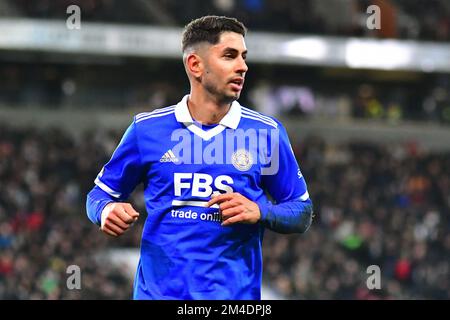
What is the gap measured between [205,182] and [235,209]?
312 mm

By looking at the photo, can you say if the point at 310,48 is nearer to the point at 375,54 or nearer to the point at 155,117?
the point at 375,54

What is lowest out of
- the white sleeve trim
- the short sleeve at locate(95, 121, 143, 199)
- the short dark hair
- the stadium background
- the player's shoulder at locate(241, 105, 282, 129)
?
the white sleeve trim

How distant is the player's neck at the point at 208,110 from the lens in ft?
15.8

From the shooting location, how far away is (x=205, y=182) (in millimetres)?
4633

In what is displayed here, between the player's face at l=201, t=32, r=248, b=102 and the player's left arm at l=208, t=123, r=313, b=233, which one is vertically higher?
the player's face at l=201, t=32, r=248, b=102

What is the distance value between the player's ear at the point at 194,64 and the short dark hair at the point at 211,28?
7cm

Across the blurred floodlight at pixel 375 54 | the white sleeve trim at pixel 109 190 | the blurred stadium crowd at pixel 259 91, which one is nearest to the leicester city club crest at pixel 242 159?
the white sleeve trim at pixel 109 190

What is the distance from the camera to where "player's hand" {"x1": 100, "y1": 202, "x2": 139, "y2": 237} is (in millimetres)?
4418

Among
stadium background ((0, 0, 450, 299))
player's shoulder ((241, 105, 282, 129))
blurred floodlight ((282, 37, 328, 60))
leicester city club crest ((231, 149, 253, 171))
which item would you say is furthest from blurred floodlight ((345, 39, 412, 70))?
leicester city club crest ((231, 149, 253, 171))

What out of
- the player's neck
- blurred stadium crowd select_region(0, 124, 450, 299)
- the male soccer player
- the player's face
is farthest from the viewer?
blurred stadium crowd select_region(0, 124, 450, 299)

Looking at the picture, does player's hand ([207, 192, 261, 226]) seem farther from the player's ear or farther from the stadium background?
the stadium background

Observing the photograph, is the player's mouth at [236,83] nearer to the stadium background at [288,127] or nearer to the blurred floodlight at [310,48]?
the stadium background at [288,127]

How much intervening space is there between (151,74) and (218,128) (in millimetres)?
20378

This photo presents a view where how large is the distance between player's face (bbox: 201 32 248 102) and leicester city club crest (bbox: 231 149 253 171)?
267 millimetres
